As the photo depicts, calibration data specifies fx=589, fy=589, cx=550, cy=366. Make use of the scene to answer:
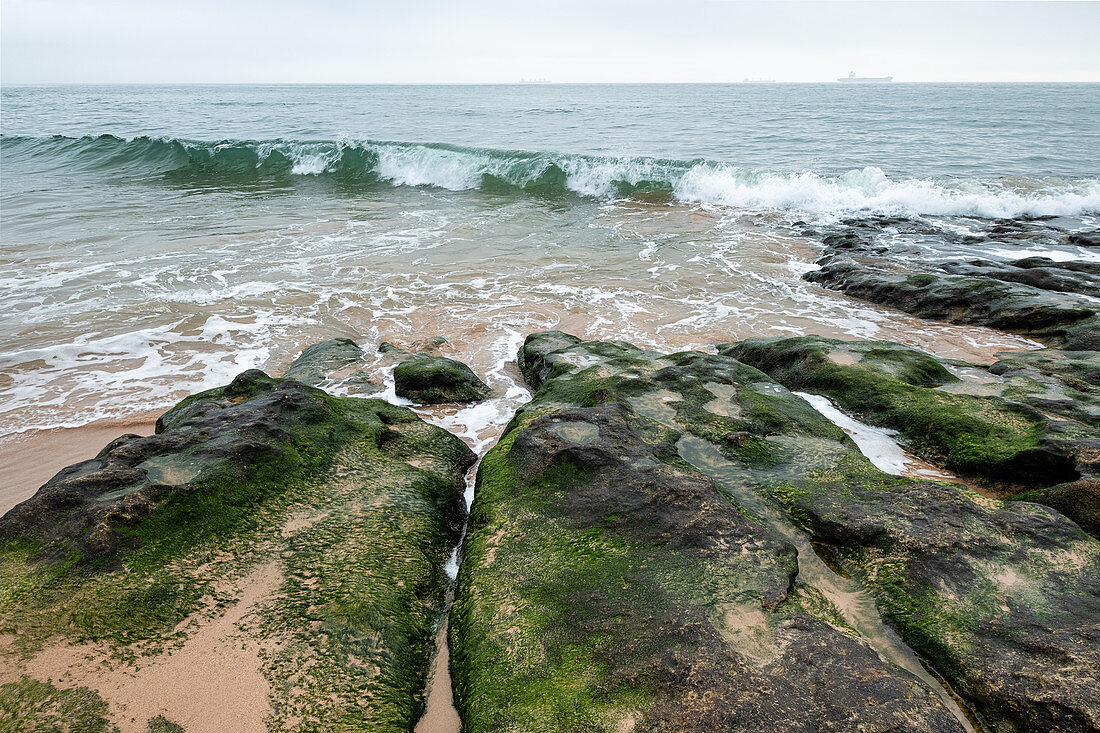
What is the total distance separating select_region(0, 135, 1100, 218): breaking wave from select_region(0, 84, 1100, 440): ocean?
98 millimetres

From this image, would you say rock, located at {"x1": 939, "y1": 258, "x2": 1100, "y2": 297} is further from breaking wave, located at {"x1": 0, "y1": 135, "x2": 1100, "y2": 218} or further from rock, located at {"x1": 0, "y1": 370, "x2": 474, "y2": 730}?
rock, located at {"x1": 0, "y1": 370, "x2": 474, "y2": 730}

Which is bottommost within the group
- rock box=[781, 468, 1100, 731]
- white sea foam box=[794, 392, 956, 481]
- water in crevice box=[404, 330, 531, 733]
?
water in crevice box=[404, 330, 531, 733]

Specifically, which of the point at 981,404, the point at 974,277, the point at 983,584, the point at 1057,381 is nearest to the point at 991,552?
the point at 983,584

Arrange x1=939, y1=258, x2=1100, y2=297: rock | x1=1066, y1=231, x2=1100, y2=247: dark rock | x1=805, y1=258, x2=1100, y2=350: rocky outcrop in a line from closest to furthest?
x1=805, y1=258, x2=1100, y2=350: rocky outcrop, x1=939, y1=258, x2=1100, y2=297: rock, x1=1066, y1=231, x2=1100, y2=247: dark rock

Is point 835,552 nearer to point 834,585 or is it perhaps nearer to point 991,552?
point 834,585

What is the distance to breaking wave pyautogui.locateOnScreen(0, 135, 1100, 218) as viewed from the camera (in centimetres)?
1599

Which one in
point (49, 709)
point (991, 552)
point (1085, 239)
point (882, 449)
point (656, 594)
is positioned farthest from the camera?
point (1085, 239)

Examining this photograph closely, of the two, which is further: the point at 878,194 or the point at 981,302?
the point at 878,194

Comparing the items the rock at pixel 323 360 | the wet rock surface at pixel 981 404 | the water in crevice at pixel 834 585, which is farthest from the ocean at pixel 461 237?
the water in crevice at pixel 834 585

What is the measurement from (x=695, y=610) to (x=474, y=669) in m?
0.96

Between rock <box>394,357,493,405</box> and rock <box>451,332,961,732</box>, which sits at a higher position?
rock <box>451,332,961,732</box>

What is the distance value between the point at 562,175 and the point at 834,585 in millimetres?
18844

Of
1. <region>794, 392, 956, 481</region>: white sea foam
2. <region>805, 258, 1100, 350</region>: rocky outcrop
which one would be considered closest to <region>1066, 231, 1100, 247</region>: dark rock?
<region>805, 258, 1100, 350</region>: rocky outcrop

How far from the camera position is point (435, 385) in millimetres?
5836
